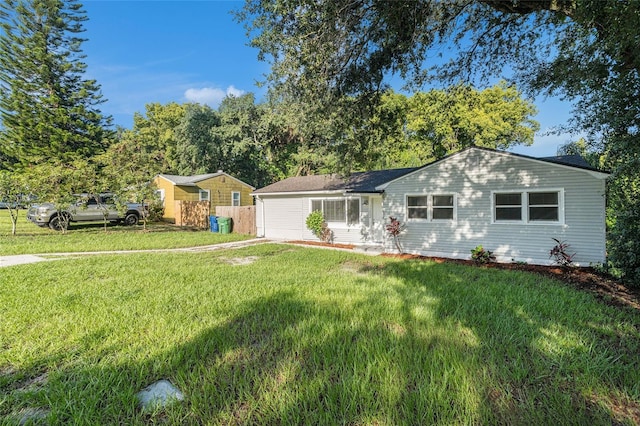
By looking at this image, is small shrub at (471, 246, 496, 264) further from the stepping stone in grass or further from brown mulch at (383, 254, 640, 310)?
the stepping stone in grass

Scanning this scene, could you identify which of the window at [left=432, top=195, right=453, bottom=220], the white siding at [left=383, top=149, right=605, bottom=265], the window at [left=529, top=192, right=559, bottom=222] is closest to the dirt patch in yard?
the white siding at [left=383, top=149, right=605, bottom=265]

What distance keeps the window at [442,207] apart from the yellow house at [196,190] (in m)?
12.6

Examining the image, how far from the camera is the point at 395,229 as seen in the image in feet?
34.3

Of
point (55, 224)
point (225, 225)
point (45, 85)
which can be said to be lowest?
point (225, 225)

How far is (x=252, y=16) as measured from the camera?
21.0 feet

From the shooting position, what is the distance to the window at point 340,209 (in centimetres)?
1266

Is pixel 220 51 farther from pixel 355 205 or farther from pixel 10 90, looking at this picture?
pixel 10 90

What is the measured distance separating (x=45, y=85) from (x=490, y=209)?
3296 cm

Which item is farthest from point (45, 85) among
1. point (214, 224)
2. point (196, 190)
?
point (214, 224)

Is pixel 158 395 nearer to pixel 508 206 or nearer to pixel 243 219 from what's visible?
pixel 508 206

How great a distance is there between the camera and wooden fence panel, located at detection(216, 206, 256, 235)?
52.1ft

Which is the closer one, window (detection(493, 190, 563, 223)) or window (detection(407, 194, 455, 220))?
window (detection(493, 190, 563, 223))

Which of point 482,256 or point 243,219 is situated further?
point 243,219

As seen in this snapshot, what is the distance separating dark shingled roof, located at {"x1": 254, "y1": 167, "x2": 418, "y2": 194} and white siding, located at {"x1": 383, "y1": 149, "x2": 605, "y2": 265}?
1.49 metres
